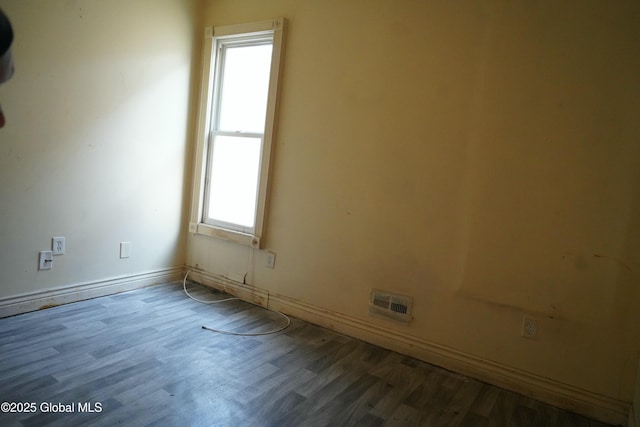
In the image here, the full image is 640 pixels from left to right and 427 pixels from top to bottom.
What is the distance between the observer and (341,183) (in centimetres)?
286

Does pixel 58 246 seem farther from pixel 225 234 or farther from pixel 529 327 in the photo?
pixel 529 327

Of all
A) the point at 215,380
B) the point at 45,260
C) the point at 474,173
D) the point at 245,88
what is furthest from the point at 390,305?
the point at 45,260

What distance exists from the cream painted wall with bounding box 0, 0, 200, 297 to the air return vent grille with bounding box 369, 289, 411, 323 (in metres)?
1.95

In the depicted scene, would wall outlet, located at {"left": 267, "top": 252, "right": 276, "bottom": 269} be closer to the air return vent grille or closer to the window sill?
the window sill

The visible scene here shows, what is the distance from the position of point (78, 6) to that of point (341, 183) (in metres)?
2.12

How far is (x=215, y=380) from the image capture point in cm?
208

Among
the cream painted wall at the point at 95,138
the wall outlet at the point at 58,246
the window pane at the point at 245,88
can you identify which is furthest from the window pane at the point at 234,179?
the wall outlet at the point at 58,246

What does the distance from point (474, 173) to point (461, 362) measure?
1.14 metres

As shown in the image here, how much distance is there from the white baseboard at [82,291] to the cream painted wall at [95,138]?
0.04m

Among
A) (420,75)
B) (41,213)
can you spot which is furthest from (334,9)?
(41,213)

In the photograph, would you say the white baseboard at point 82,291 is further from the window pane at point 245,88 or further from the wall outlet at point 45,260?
the window pane at point 245,88

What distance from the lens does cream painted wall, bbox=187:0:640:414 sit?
6.68ft

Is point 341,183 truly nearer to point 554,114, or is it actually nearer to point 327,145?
point 327,145

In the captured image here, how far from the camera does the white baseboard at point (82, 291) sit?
261 cm
